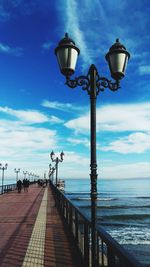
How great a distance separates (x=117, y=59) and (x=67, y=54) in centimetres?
84

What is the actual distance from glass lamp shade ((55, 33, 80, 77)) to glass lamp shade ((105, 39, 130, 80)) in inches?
22.4

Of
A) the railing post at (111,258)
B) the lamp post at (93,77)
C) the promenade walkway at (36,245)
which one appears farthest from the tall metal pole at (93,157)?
the promenade walkway at (36,245)

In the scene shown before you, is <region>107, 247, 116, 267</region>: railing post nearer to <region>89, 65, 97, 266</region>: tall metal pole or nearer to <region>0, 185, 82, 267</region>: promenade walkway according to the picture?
<region>89, 65, 97, 266</region>: tall metal pole

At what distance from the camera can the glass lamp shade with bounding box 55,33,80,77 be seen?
527 centimetres

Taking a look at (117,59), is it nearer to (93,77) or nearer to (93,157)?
(93,77)

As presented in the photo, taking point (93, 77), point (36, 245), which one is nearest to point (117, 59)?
point (93, 77)

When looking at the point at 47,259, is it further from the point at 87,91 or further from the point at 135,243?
the point at 135,243

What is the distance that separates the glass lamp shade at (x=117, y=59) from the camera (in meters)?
5.36

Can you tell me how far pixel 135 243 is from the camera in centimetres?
2305

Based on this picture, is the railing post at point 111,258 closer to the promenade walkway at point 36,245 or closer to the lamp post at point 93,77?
the lamp post at point 93,77

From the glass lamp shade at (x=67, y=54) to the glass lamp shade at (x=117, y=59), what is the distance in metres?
0.57

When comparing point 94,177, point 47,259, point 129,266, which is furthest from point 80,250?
point 129,266

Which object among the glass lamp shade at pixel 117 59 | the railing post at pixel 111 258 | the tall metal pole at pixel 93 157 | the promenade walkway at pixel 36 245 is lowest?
the promenade walkway at pixel 36 245

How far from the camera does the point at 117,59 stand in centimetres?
541
